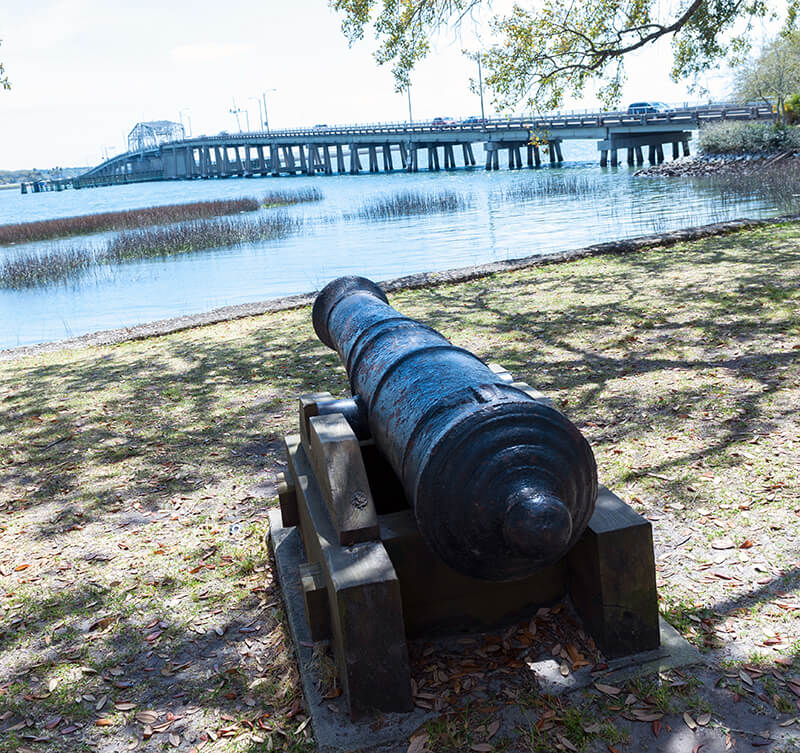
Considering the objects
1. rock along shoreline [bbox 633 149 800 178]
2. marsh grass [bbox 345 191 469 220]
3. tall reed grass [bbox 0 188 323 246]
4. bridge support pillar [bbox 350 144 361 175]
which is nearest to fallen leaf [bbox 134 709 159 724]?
marsh grass [bbox 345 191 469 220]

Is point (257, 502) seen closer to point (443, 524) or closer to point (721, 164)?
point (443, 524)

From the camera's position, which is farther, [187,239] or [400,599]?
[187,239]

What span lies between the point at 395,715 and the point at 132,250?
2608 centimetres

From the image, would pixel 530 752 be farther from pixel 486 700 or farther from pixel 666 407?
pixel 666 407

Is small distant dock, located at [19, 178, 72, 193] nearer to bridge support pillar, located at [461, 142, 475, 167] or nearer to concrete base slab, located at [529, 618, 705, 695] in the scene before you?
bridge support pillar, located at [461, 142, 475, 167]

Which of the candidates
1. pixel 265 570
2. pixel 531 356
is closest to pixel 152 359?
pixel 531 356

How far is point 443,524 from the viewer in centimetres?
268

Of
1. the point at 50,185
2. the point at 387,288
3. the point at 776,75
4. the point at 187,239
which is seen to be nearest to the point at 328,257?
the point at 187,239

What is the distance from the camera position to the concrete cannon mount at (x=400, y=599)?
9.02 ft

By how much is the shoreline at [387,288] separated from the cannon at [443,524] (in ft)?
25.2

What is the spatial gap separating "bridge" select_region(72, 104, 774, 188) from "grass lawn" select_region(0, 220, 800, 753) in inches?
365

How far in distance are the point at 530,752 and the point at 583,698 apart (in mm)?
330

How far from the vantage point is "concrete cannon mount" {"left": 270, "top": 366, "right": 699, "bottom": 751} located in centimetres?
275

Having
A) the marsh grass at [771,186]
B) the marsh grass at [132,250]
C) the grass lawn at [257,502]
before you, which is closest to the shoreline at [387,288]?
the grass lawn at [257,502]
